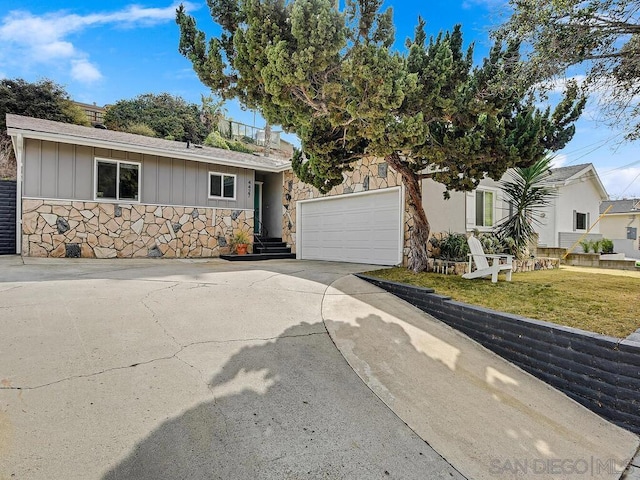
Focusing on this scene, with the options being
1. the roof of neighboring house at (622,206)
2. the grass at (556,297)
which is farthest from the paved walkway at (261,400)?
the roof of neighboring house at (622,206)

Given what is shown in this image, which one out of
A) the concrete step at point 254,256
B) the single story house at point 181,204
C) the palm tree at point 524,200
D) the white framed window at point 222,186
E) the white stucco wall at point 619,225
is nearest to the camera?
the palm tree at point 524,200

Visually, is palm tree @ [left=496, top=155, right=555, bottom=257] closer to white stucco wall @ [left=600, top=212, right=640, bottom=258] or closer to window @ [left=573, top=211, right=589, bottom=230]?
window @ [left=573, top=211, right=589, bottom=230]

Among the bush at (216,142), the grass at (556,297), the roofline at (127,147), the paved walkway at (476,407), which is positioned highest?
the bush at (216,142)

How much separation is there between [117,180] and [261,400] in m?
10.8

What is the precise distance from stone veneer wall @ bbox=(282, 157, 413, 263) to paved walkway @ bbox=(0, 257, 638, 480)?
5.32 metres

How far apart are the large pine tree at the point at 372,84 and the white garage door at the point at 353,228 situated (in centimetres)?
270

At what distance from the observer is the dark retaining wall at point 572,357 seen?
314cm

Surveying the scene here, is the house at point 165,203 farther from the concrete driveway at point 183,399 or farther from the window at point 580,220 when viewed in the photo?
the window at point 580,220

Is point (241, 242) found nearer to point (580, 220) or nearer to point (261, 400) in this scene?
point (261, 400)

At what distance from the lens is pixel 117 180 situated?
1109 centimetres

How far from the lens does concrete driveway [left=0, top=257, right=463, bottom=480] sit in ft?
7.09

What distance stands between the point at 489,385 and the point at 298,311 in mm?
2623

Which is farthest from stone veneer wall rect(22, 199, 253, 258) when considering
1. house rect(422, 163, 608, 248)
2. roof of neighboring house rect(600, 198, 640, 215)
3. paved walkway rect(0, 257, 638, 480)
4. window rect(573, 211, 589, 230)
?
roof of neighboring house rect(600, 198, 640, 215)

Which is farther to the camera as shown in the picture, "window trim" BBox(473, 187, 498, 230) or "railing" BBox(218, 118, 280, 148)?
"railing" BBox(218, 118, 280, 148)
